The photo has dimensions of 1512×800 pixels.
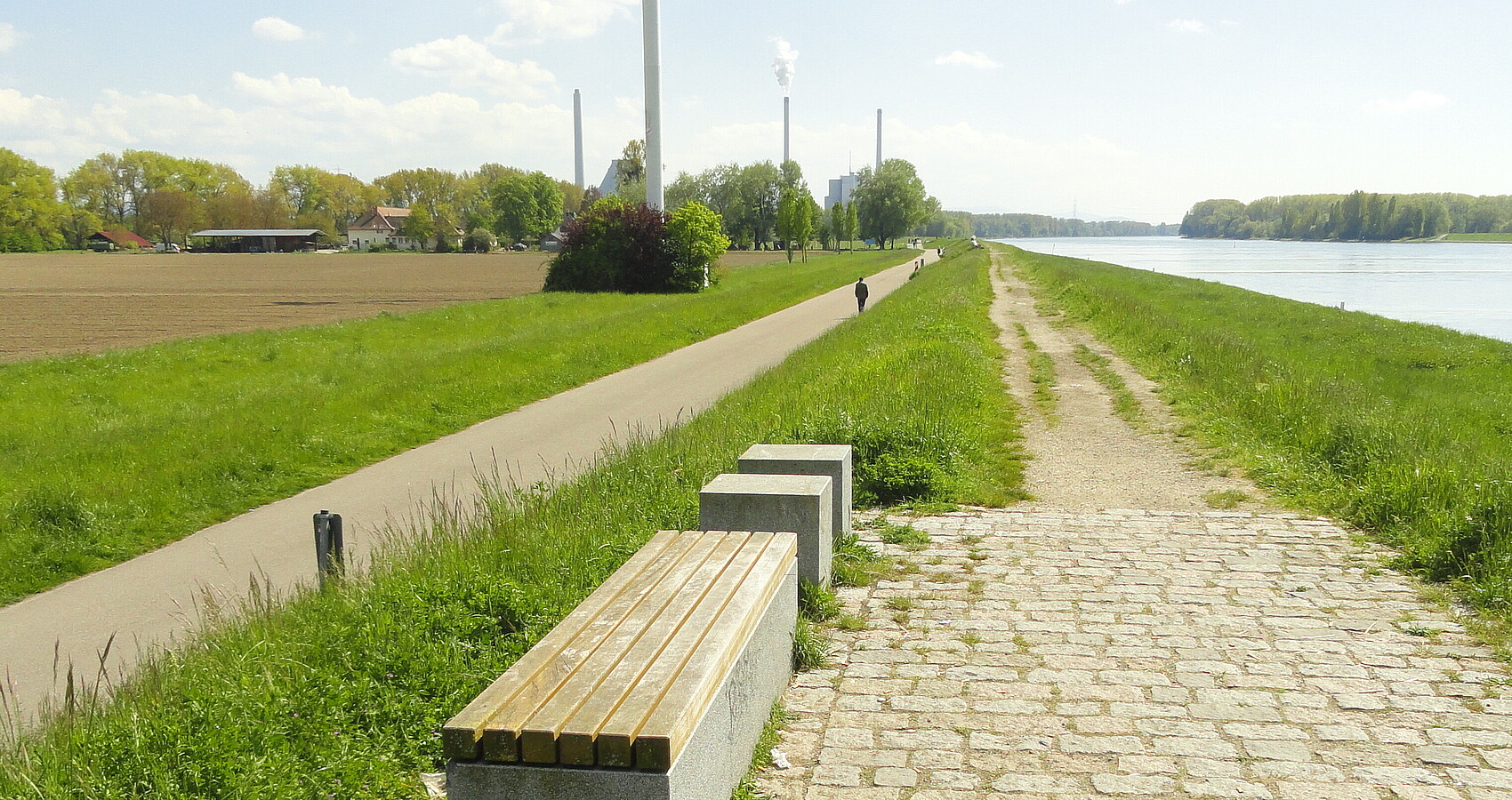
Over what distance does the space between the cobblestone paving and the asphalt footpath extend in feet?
9.77

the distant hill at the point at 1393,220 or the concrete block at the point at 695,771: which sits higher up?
the distant hill at the point at 1393,220

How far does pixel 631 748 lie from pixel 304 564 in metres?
6.29

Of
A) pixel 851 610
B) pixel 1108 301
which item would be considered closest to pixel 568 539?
pixel 851 610

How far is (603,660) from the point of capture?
3416mm

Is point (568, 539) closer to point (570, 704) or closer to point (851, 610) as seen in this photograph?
point (851, 610)

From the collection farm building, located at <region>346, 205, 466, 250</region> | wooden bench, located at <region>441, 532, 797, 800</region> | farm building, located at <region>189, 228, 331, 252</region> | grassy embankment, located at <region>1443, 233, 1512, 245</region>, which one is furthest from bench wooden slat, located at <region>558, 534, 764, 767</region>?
grassy embankment, located at <region>1443, 233, 1512, 245</region>

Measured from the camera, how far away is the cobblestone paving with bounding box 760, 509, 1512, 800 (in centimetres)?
395

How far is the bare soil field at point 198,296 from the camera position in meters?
29.0

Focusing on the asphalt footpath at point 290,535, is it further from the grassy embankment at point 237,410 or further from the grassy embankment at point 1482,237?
the grassy embankment at point 1482,237

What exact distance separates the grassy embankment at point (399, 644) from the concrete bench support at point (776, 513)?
62 cm

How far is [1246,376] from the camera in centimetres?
1409

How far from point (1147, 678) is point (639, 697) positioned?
2769 mm

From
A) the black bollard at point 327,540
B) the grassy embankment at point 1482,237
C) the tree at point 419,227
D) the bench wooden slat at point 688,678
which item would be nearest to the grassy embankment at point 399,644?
the black bollard at point 327,540

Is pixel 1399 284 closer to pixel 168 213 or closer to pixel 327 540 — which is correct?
pixel 327 540
